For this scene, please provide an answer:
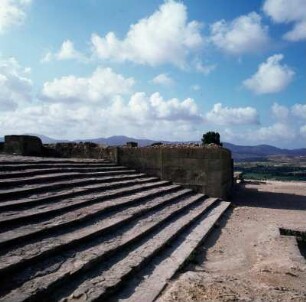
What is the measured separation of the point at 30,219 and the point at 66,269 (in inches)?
60.5

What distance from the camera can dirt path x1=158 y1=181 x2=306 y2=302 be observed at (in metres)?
4.77

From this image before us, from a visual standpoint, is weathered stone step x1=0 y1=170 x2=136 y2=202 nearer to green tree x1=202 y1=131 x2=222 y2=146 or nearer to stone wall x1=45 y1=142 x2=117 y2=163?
stone wall x1=45 y1=142 x2=117 y2=163

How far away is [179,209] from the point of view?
987cm

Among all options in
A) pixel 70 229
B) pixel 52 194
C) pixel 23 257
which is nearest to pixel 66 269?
pixel 23 257

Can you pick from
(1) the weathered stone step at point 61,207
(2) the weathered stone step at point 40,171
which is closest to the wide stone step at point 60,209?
(1) the weathered stone step at point 61,207

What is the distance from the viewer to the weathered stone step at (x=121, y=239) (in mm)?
4285

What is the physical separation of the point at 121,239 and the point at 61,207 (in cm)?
128

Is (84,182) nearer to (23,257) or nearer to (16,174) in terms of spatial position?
(16,174)

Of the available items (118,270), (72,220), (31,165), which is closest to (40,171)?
(31,165)

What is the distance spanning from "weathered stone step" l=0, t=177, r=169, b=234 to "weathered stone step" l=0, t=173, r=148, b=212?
0.51 feet

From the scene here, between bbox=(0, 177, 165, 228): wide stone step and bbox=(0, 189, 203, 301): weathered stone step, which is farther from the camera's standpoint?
bbox=(0, 177, 165, 228): wide stone step

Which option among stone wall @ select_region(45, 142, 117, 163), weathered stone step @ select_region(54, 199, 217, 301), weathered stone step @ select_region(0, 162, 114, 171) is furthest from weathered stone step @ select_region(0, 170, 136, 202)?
stone wall @ select_region(45, 142, 117, 163)

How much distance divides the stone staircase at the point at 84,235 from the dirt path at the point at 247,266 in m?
0.34

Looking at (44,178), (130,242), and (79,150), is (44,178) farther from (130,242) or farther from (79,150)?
(79,150)
